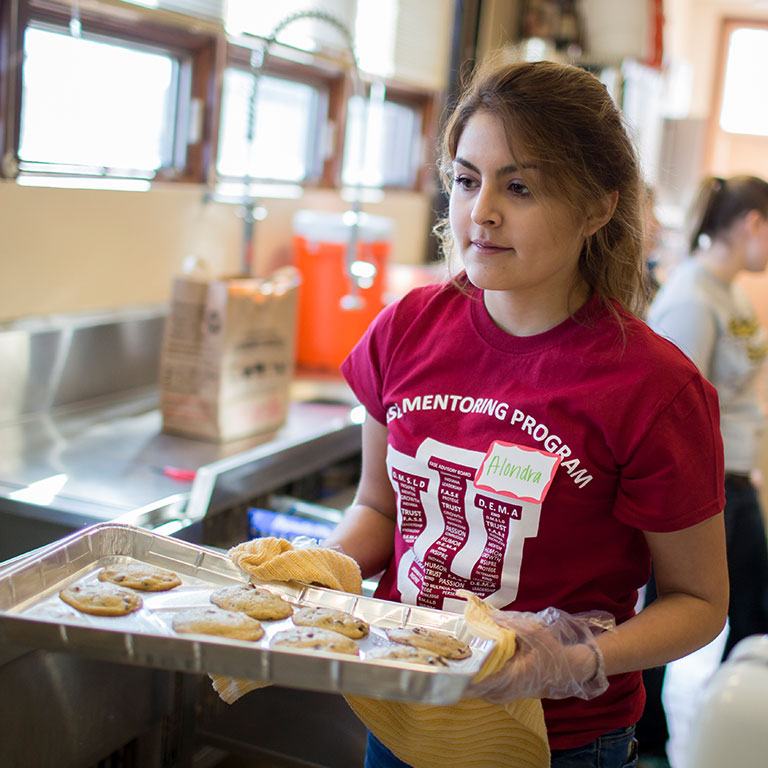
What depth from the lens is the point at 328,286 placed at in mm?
2930

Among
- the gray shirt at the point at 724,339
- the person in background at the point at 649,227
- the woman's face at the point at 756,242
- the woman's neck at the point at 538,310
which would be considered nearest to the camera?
the woman's neck at the point at 538,310

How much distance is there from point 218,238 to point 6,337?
81 cm

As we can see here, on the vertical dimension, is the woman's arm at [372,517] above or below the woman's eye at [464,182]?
below

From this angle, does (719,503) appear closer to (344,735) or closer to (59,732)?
(344,735)

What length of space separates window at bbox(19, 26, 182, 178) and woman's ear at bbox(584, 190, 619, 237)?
1.37 metres

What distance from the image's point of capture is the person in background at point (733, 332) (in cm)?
244

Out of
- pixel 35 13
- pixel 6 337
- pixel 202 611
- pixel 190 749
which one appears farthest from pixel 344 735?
pixel 35 13

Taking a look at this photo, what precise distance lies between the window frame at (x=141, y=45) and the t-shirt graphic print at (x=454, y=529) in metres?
1.27

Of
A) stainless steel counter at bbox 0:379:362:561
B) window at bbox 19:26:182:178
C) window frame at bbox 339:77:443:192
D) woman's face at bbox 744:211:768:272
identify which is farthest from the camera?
window frame at bbox 339:77:443:192

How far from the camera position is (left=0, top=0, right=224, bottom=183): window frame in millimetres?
2035

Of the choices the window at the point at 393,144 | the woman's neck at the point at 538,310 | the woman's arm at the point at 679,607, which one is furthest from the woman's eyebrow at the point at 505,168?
the window at the point at 393,144

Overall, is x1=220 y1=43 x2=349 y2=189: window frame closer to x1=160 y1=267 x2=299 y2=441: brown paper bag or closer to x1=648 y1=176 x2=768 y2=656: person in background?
x1=160 y1=267 x2=299 y2=441: brown paper bag

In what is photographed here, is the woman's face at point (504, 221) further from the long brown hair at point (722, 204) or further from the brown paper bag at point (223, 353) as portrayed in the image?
the long brown hair at point (722, 204)

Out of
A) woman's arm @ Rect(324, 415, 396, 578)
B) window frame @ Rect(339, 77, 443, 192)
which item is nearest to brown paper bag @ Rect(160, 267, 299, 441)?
woman's arm @ Rect(324, 415, 396, 578)
